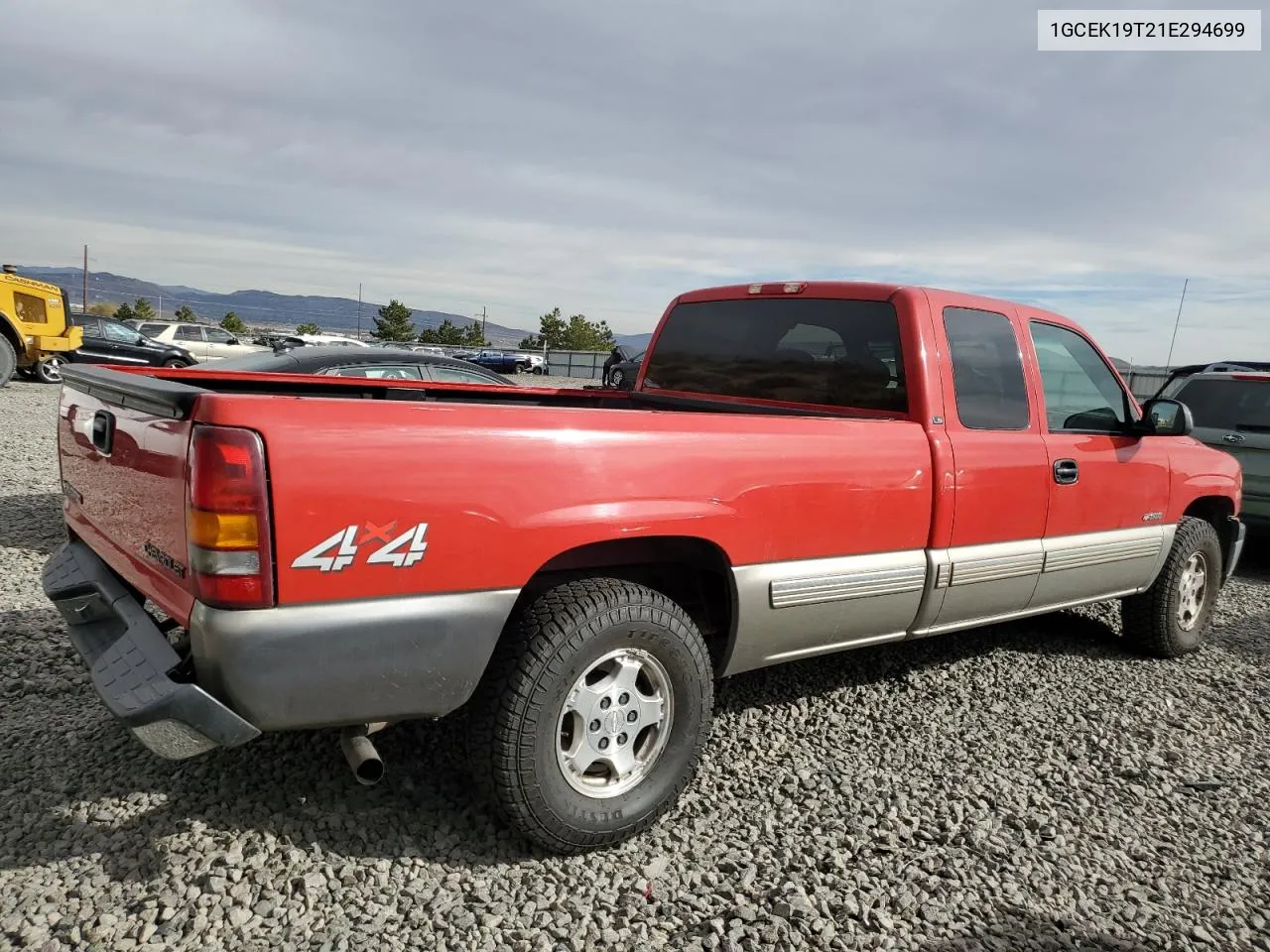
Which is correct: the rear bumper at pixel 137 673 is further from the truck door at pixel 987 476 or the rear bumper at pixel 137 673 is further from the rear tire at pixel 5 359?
the rear tire at pixel 5 359

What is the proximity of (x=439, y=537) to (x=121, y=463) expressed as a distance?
3.44 ft

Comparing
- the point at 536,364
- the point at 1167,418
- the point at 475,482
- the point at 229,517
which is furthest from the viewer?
the point at 536,364

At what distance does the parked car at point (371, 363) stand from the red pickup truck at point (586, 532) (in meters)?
3.50

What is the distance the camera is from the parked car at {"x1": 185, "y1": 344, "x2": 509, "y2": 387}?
7285 millimetres

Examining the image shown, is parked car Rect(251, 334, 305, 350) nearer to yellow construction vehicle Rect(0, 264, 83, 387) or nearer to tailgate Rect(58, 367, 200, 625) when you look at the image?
yellow construction vehicle Rect(0, 264, 83, 387)

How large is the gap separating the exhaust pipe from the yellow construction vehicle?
16317 mm

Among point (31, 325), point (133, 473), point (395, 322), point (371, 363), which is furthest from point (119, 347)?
point (395, 322)

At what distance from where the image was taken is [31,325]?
16.0 meters

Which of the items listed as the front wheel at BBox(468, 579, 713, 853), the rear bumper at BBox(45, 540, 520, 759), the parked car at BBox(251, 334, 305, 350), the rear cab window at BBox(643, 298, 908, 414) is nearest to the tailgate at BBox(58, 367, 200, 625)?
the rear bumper at BBox(45, 540, 520, 759)

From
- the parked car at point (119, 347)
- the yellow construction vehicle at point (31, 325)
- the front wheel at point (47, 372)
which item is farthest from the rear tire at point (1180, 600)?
the front wheel at point (47, 372)

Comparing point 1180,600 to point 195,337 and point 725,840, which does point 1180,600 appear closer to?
point 725,840

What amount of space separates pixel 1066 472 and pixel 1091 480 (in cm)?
24

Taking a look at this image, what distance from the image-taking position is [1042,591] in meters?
3.98

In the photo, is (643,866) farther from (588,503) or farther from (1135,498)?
(1135,498)
